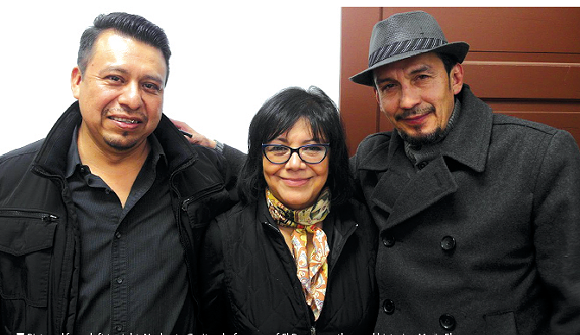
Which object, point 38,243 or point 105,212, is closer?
point 38,243

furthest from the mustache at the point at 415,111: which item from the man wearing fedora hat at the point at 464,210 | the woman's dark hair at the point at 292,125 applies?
the woman's dark hair at the point at 292,125

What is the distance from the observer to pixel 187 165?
5.39ft

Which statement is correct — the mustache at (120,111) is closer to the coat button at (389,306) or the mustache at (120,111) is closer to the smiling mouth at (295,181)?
the smiling mouth at (295,181)

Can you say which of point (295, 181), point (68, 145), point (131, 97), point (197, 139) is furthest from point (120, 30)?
point (295, 181)

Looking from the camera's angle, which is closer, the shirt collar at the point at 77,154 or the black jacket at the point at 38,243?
the black jacket at the point at 38,243

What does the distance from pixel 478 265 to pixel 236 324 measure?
3.00 ft

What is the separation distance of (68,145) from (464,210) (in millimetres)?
1535

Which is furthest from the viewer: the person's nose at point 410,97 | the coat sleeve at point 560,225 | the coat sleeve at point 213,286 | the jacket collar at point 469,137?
the coat sleeve at point 213,286

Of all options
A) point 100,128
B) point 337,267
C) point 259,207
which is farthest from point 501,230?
point 100,128

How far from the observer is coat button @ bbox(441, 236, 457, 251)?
1.34 metres

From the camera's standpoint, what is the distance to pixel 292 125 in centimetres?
153

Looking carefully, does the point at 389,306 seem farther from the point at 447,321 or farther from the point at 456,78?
the point at 456,78

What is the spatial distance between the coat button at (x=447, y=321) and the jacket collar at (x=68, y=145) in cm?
114

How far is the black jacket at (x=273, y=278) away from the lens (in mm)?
1465
